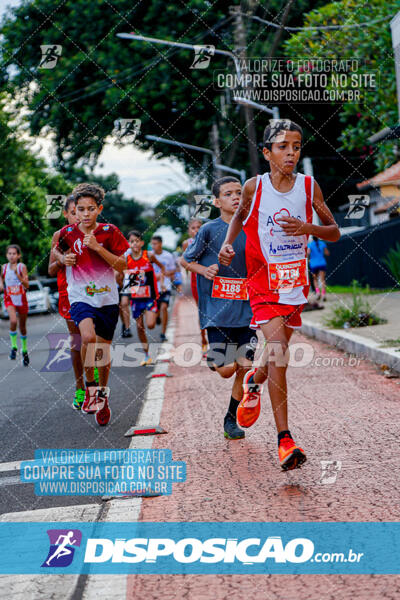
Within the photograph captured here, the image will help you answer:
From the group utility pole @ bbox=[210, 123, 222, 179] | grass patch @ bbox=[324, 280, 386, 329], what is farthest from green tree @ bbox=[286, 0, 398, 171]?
utility pole @ bbox=[210, 123, 222, 179]

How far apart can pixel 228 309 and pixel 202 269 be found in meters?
0.33

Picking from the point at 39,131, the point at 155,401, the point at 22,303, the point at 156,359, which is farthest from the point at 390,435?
the point at 39,131

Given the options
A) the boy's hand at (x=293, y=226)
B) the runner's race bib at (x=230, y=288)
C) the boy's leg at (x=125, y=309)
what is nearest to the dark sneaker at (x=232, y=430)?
the runner's race bib at (x=230, y=288)

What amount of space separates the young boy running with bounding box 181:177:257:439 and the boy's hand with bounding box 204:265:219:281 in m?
0.10

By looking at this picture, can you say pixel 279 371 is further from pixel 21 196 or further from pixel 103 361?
pixel 21 196

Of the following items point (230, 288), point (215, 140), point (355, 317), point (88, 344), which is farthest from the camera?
point (215, 140)

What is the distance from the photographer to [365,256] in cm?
2294

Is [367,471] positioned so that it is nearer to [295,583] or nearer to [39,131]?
[295,583]

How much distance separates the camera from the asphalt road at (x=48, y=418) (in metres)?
4.89

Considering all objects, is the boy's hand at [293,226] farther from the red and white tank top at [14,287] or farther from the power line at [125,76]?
the power line at [125,76]

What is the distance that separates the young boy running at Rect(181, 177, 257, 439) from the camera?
601cm

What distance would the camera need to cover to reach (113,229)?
6852mm

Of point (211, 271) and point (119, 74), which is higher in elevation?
point (119, 74)

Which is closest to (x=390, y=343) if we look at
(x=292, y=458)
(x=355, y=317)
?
(x=355, y=317)
